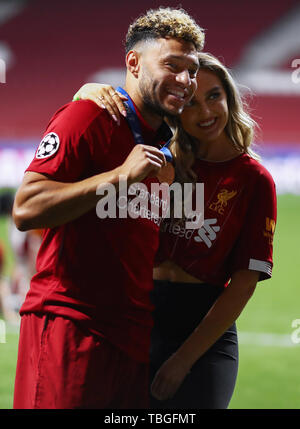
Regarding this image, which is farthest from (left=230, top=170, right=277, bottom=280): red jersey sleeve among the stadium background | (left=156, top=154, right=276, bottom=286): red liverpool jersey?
the stadium background

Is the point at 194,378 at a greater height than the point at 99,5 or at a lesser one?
lesser

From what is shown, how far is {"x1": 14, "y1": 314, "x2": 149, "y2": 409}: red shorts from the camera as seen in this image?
1948 mm

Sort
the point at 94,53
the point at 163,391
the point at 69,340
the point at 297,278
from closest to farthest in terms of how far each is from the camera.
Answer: the point at 69,340 < the point at 163,391 < the point at 297,278 < the point at 94,53

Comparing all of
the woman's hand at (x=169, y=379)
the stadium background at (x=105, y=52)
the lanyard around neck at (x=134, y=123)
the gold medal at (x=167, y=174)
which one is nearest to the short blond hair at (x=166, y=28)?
the lanyard around neck at (x=134, y=123)

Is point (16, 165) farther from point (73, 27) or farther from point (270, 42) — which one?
point (270, 42)

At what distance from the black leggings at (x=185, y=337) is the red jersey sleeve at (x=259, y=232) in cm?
15

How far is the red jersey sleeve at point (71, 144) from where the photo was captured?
1.87m

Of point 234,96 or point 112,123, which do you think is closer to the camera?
point 112,123

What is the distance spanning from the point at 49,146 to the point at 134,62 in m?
0.47

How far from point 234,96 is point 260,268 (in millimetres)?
648

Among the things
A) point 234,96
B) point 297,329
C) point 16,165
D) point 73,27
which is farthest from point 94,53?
point 234,96

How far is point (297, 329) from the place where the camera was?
6289 millimetres

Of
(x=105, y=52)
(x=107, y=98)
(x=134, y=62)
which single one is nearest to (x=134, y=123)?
(x=107, y=98)

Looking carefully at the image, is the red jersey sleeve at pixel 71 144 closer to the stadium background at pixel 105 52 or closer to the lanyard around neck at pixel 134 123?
the lanyard around neck at pixel 134 123
